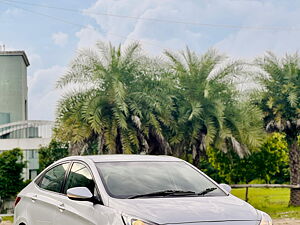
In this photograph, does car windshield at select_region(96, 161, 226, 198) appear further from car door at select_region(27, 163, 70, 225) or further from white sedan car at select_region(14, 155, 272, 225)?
car door at select_region(27, 163, 70, 225)

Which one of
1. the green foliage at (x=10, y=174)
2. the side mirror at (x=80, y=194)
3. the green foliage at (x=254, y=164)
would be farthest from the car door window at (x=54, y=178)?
the green foliage at (x=10, y=174)

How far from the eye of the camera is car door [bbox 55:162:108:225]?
583cm

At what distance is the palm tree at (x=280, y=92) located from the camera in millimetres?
23688

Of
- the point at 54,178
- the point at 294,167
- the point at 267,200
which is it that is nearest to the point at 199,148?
the point at 267,200

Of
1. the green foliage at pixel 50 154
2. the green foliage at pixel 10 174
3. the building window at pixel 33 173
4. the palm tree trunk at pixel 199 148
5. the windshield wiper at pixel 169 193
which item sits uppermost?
the windshield wiper at pixel 169 193

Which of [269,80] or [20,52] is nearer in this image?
[269,80]

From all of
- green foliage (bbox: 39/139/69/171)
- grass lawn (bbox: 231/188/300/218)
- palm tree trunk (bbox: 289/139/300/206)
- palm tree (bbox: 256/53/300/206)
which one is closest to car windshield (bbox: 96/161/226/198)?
grass lawn (bbox: 231/188/300/218)

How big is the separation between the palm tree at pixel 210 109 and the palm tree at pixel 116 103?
0.88 meters

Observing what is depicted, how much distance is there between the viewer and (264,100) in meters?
24.2

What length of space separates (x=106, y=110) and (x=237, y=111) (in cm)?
496

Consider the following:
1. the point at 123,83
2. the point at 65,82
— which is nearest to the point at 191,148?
the point at 123,83

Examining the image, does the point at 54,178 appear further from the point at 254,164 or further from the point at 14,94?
the point at 14,94

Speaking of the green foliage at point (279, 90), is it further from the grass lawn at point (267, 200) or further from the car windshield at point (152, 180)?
the car windshield at point (152, 180)

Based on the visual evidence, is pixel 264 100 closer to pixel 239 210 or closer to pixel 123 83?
pixel 123 83
